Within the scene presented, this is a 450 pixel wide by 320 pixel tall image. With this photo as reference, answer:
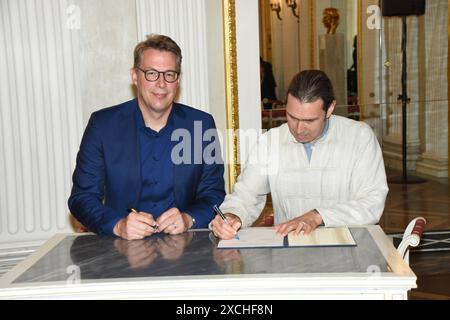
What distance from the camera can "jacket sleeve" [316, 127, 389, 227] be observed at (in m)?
2.71

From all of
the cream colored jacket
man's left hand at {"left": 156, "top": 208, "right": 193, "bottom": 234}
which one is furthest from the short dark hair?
man's left hand at {"left": 156, "top": 208, "right": 193, "bottom": 234}

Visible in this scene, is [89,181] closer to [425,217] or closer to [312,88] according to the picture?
[312,88]

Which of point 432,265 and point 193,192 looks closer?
point 193,192

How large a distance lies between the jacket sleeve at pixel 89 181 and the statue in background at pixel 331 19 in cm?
711

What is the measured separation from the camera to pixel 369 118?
8859 mm

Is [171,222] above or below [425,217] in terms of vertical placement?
above

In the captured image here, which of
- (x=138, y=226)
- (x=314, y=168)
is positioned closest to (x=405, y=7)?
(x=314, y=168)

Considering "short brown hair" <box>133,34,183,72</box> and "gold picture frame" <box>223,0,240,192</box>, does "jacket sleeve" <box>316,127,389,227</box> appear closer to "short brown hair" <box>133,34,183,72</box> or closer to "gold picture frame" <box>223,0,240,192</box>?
"short brown hair" <box>133,34,183,72</box>

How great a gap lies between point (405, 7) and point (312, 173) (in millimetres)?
5824

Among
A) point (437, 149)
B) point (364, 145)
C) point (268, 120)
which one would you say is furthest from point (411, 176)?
point (364, 145)

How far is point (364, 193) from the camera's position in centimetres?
288

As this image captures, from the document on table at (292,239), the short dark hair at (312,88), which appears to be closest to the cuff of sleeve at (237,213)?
the document on table at (292,239)

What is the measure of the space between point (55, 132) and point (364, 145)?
229 cm

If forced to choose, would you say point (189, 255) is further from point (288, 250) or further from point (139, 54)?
point (139, 54)
